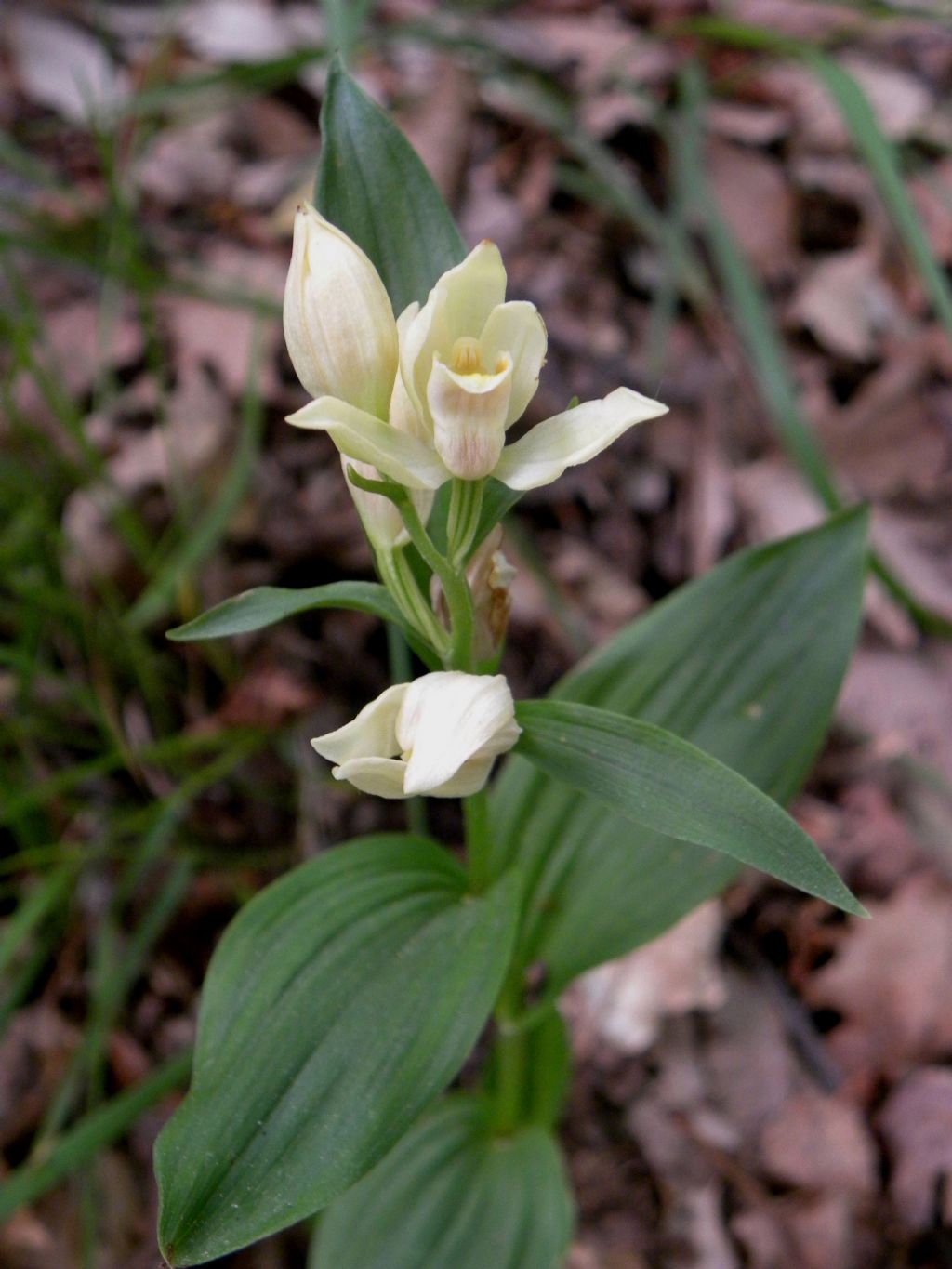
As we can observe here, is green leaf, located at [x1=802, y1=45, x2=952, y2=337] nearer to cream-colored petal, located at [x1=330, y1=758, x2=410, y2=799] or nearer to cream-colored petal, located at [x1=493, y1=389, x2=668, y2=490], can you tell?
cream-colored petal, located at [x1=493, y1=389, x2=668, y2=490]

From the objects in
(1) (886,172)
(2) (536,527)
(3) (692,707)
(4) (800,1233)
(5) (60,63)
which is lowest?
(4) (800,1233)

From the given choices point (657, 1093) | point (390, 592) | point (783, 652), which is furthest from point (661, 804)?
point (657, 1093)

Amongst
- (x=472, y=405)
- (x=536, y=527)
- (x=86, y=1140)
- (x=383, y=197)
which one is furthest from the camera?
(x=536, y=527)

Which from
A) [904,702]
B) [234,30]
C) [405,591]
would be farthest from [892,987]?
[234,30]

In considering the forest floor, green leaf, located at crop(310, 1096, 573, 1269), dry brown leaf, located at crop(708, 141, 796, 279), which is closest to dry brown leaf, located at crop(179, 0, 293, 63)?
the forest floor

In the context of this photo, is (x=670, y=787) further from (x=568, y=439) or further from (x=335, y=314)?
(x=335, y=314)

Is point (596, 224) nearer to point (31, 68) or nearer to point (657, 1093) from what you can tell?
point (31, 68)
